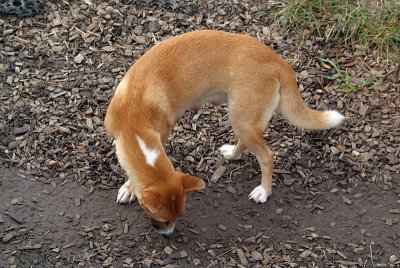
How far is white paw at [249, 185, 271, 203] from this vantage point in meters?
5.22

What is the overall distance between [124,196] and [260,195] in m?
1.13

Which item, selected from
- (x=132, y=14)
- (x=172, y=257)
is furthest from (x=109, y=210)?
(x=132, y=14)

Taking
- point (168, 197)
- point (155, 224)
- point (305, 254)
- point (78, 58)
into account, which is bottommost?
point (305, 254)

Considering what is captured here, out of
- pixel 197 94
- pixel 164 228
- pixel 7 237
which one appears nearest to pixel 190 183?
pixel 164 228

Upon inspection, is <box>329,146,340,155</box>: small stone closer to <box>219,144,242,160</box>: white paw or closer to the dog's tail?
the dog's tail

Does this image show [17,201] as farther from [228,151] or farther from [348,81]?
[348,81]

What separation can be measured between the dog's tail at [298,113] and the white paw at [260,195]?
648 mm

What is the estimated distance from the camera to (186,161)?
5492 mm

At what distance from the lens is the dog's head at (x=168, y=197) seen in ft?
13.9

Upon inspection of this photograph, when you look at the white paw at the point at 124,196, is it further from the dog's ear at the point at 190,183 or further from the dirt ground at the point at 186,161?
the dog's ear at the point at 190,183

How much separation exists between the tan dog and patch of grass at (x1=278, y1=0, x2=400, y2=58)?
1.76m

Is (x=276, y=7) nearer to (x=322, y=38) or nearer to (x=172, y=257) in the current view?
(x=322, y=38)

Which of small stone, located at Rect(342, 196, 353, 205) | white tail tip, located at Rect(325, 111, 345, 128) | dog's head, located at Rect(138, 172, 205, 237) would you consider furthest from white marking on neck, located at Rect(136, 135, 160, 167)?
small stone, located at Rect(342, 196, 353, 205)

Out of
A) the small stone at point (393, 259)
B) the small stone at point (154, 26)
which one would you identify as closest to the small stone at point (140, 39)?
the small stone at point (154, 26)
